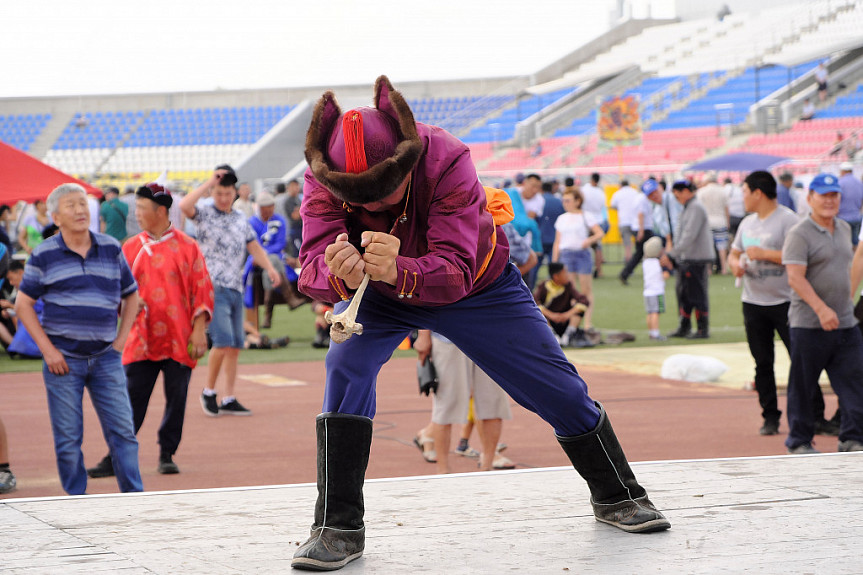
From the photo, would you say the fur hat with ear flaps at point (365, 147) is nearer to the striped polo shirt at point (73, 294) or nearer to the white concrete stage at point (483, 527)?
the white concrete stage at point (483, 527)

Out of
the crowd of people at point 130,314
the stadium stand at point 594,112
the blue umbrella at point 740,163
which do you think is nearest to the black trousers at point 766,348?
the crowd of people at point 130,314

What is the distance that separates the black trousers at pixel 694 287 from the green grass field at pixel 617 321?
1.38 ft

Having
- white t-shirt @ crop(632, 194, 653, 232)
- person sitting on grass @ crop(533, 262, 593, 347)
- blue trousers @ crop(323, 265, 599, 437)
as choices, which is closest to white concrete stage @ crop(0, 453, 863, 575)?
blue trousers @ crop(323, 265, 599, 437)

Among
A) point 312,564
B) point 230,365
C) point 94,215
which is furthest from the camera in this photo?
point 94,215

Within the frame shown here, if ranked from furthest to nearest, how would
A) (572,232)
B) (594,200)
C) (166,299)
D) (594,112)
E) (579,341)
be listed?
(594,112) → (594,200) → (572,232) → (579,341) → (166,299)

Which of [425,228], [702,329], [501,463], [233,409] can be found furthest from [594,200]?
[425,228]

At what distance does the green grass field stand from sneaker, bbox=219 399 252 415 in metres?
3.29

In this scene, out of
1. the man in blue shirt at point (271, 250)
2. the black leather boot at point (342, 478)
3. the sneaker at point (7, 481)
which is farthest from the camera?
the man in blue shirt at point (271, 250)

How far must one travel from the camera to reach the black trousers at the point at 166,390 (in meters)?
7.03

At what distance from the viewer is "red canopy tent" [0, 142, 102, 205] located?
7.58 meters

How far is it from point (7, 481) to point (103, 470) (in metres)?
0.60

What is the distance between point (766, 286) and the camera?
26.2 ft

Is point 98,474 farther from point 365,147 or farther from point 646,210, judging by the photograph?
point 646,210

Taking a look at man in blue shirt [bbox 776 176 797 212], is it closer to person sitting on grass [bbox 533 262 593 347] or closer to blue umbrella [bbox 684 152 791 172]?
blue umbrella [bbox 684 152 791 172]
